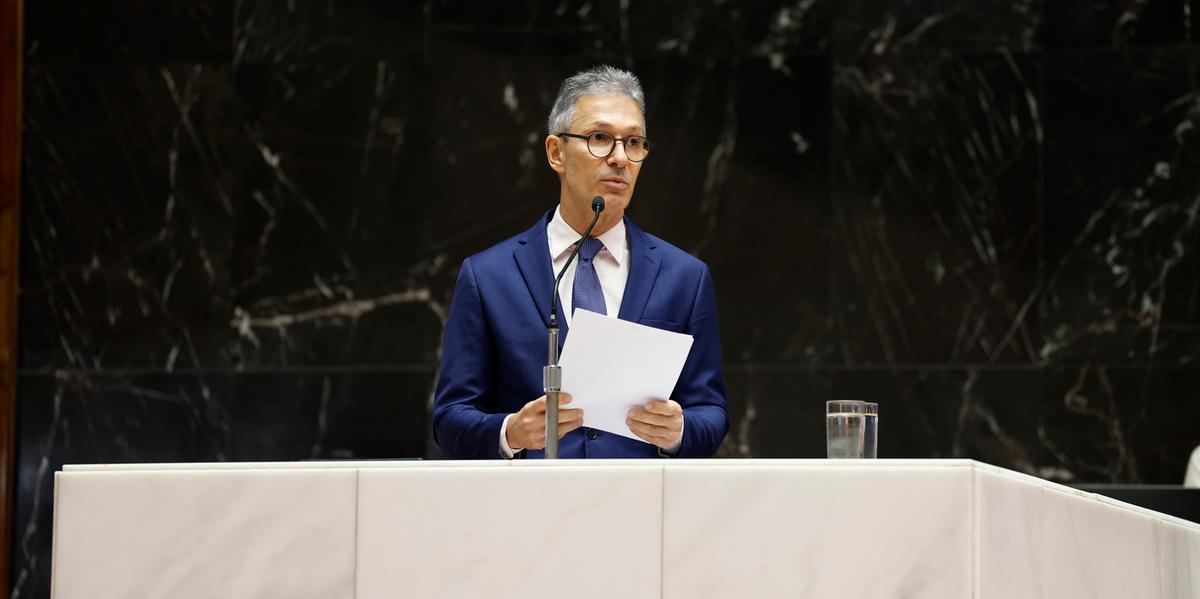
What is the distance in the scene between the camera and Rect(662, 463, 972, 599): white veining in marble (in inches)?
77.7

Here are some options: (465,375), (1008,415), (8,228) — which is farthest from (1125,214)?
(8,228)

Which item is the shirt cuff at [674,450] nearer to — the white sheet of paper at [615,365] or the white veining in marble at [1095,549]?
the white sheet of paper at [615,365]

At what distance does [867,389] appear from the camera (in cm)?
462

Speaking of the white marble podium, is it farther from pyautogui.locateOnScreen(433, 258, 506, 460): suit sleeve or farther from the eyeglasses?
the eyeglasses

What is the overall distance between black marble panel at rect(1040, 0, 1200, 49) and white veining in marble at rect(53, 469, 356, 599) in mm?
3541

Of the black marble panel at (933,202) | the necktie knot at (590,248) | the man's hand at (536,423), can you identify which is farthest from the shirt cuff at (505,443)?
the black marble panel at (933,202)

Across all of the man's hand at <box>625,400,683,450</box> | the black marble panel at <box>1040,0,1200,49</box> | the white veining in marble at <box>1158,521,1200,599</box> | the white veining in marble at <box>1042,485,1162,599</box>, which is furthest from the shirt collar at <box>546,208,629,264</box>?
the black marble panel at <box>1040,0,1200,49</box>

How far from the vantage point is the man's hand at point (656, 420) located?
245cm

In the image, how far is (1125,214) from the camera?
182 inches

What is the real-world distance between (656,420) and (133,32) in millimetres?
3149

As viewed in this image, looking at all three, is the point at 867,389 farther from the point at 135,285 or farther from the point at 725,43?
the point at 135,285

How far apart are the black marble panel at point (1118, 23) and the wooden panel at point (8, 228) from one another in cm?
365

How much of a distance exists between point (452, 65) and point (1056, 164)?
2149mm

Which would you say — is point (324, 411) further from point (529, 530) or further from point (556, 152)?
point (529, 530)
